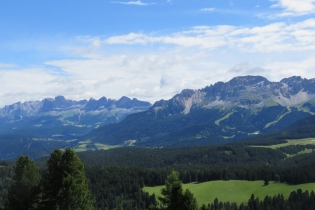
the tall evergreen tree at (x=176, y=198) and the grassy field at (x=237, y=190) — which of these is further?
the grassy field at (x=237, y=190)

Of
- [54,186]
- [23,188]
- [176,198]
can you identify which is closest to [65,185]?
[54,186]

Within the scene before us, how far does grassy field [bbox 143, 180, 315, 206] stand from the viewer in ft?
470

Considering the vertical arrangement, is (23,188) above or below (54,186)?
below

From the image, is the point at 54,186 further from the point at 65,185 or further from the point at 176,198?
the point at 176,198

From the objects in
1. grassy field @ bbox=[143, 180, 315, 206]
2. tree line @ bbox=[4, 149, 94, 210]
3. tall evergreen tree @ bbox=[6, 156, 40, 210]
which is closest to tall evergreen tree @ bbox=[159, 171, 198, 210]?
tree line @ bbox=[4, 149, 94, 210]

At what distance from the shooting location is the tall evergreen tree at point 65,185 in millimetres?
41156

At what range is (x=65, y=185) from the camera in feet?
135

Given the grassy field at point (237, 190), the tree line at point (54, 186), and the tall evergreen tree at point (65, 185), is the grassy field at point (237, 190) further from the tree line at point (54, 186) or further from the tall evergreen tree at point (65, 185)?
the tall evergreen tree at point (65, 185)

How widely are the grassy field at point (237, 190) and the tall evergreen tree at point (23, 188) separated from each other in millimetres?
100907

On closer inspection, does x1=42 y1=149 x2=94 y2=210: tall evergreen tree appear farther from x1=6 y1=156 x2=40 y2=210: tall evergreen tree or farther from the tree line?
x1=6 y1=156 x2=40 y2=210: tall evergreen tree

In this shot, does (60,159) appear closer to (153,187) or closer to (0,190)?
(153,187)

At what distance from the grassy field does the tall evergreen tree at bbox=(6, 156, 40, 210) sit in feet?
331

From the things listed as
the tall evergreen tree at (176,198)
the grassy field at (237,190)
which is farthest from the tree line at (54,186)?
the grassy field at (237,190)

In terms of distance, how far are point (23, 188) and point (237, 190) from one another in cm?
12506
